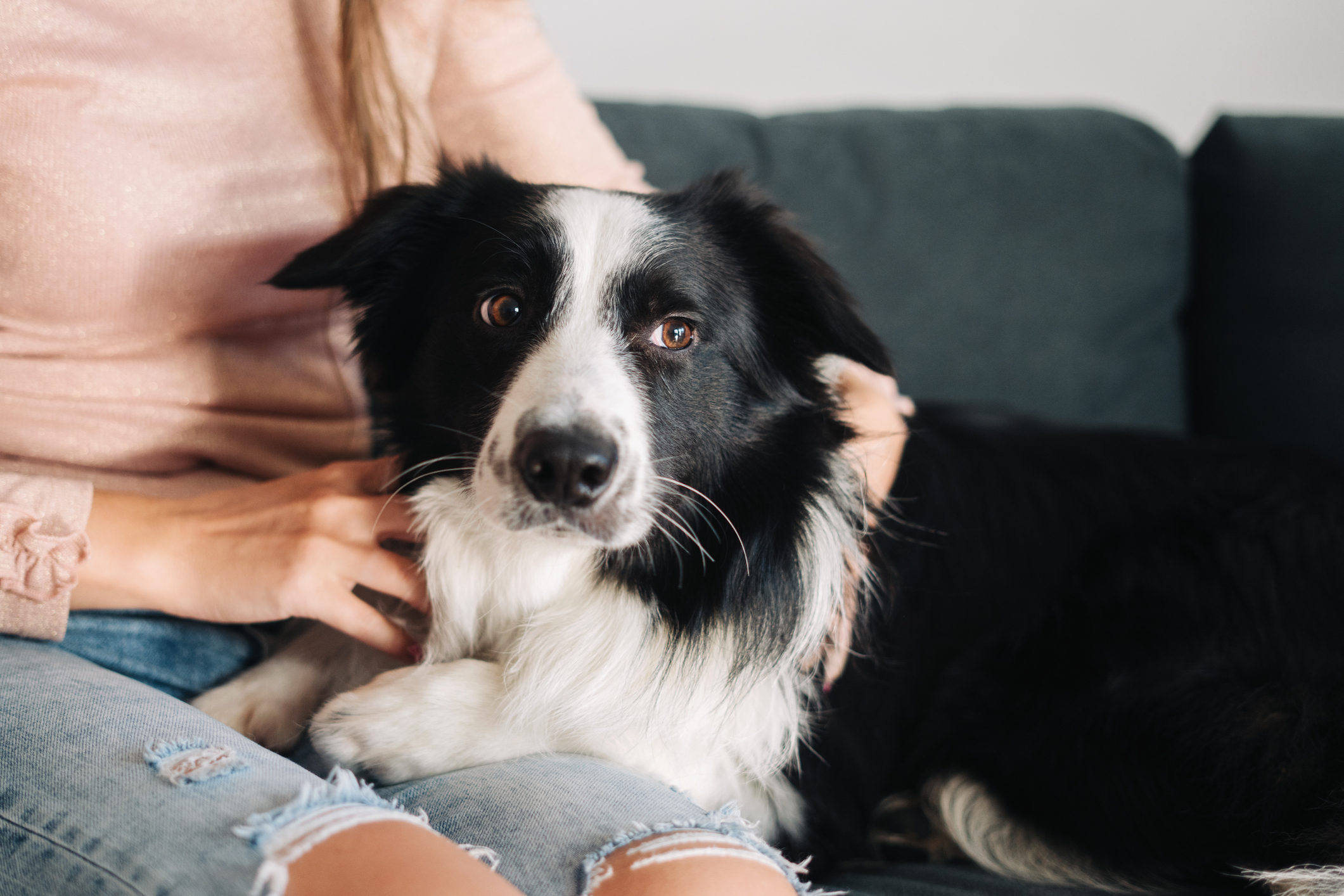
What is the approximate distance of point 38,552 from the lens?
1.22 metres

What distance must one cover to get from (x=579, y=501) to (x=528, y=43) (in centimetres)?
111

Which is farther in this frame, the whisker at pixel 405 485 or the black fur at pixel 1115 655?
the black fur at pixel 1115 655

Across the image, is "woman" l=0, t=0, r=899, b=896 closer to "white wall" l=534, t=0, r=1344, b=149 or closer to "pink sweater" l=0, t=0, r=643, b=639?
"pink sweater" l=0, t=0, r=643, b=639

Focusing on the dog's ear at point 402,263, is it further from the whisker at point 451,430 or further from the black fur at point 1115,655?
the black fur at point 1115,655

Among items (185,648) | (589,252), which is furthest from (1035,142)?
(185,648)

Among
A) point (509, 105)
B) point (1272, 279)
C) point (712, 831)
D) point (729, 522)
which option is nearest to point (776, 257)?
point (729, 522)

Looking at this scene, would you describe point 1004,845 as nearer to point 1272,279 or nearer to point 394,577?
point 394,577

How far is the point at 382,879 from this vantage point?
86 cm

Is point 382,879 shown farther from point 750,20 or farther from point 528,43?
point 750,20

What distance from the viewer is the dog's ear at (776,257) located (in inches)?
57.4

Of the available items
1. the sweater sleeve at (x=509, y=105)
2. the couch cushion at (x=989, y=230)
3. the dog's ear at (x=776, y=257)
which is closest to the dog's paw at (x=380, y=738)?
the dog's ear at (x=776, y=257)

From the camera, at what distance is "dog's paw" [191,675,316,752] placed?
4.55ft

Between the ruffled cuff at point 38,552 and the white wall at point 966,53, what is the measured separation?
2.31m

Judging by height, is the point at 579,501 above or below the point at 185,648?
above
